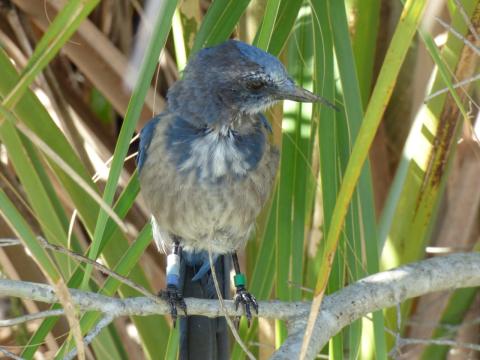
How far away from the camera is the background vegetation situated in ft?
5.06

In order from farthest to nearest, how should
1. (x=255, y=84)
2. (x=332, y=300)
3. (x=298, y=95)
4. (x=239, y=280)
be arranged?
(x=239, y=280) < (x=255, y=84) < (x=298, y=95) < (x=332, y=300)

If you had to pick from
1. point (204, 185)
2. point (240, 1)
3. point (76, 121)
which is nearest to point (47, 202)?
point (204, 185)

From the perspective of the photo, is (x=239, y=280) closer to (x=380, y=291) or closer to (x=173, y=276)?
(x=173, y=276)

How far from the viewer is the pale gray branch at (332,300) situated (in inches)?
60.6

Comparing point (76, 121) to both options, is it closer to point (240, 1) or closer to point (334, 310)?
point (240, 1)

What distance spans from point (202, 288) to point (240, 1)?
1079 mm

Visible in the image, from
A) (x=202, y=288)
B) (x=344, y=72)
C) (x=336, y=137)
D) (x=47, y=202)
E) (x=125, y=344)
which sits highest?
(x=344, y=72)

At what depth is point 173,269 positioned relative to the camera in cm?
252

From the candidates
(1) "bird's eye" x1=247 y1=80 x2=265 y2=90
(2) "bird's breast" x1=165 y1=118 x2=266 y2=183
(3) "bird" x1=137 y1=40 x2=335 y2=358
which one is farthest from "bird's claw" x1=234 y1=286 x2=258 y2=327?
(1) "bird's eye" x1=247 y1=80 x2=265 y2=90

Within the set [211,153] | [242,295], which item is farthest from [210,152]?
[242,295]

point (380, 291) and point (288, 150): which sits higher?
point (288, 150)

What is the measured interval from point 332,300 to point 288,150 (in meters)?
0.42

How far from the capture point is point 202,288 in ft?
8.59

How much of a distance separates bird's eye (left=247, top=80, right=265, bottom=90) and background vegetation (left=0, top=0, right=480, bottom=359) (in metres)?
0.09
